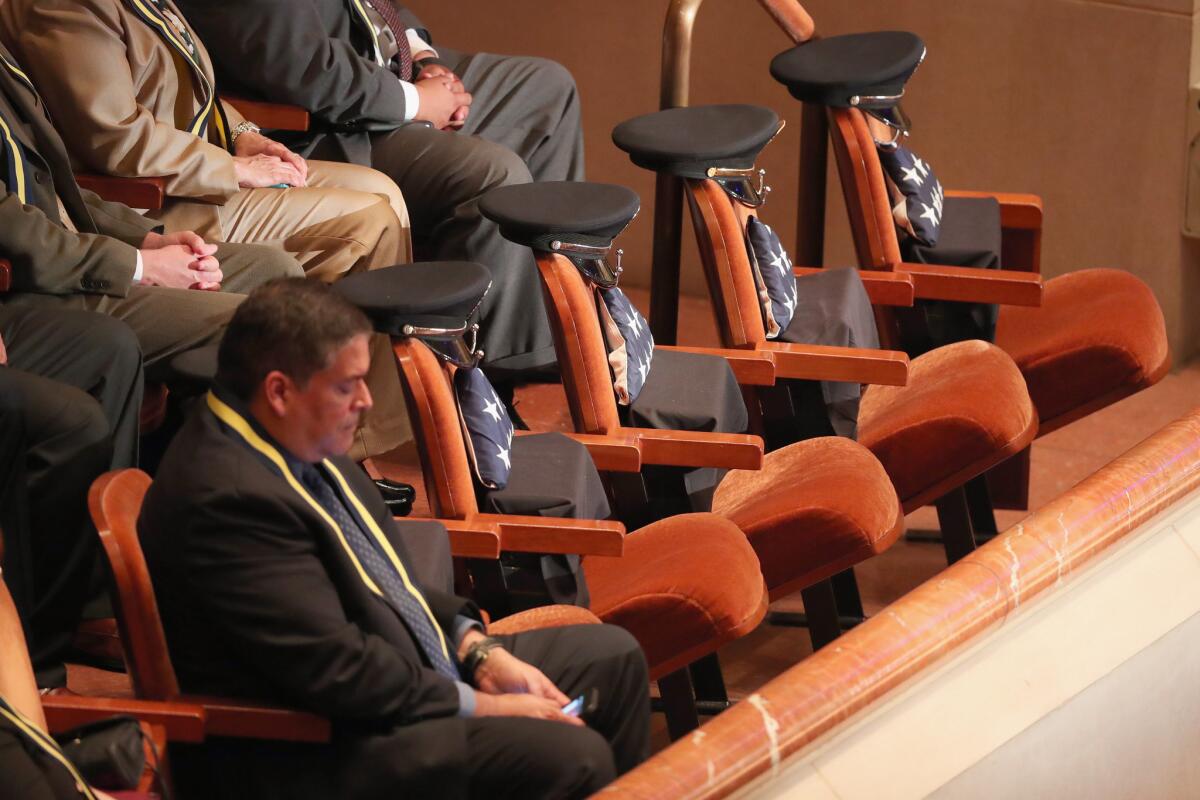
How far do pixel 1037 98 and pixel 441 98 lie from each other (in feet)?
4.74

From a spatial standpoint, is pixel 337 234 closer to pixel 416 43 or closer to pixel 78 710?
pixel 416 43

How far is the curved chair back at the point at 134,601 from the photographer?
5.82 ft

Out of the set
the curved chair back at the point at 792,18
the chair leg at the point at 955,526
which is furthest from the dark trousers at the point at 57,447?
the curved chair back at the point at 792,18

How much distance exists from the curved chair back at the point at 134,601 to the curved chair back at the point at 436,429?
483 millimetres

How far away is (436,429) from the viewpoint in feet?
7.33

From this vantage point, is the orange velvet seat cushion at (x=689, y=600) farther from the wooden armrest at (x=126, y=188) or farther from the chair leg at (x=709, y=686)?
the wooden armrest at (x=126, y=188)

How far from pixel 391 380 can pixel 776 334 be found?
2.08 ft

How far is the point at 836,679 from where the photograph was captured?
4.92 feet

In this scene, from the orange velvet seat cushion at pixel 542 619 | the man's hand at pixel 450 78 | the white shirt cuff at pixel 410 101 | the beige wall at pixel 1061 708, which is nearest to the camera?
the beige wall at pixel 1061 708

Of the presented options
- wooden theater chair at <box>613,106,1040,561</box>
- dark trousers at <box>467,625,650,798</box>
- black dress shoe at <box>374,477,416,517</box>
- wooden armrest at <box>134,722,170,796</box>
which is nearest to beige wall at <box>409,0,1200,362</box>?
wooden theater chair at <box>613,106,1040,561</box>

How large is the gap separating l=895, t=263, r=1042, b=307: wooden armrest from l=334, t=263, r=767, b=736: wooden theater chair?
2.98 ft

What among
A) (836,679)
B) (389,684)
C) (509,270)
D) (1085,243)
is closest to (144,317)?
(509,270)

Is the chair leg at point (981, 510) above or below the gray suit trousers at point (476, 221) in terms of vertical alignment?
below

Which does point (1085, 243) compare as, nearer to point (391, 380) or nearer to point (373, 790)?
point (391, 380)
